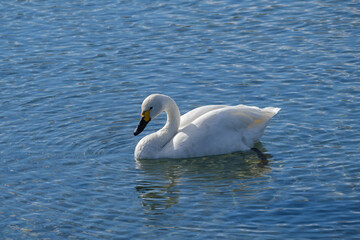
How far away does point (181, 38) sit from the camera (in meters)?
19.2

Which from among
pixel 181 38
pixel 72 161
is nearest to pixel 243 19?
pixel 181 38

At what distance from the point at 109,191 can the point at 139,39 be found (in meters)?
8.24

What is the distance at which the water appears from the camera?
35.1 ft

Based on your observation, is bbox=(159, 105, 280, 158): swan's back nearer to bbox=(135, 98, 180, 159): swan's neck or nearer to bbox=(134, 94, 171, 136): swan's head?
bbox=(135, 98, 180, 159): swan's neck

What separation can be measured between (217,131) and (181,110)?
2007 mm

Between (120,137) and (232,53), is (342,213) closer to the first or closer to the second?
(120,137)

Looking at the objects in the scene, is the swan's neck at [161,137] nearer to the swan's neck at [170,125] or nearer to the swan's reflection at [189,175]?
the swan's neck at [170,125]

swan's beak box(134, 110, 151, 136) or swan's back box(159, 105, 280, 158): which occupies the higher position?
swan's beak box(134, 110, 151, 136)

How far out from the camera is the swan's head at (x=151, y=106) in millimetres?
13195

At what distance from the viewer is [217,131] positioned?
13.1m

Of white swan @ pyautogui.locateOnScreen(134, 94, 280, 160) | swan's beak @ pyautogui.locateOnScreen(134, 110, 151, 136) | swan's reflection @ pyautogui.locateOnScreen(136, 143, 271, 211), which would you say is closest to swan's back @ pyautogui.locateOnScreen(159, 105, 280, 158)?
white swan @ pyautogui.locateOnScreen(134, 94, 280, 160)

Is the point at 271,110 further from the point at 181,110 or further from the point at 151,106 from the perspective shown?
the point at 151,106

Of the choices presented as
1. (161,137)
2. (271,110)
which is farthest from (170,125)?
(271,110)

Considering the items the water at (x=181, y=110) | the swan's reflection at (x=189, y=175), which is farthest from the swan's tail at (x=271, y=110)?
the swan's reflection at (x=189, y=175)
